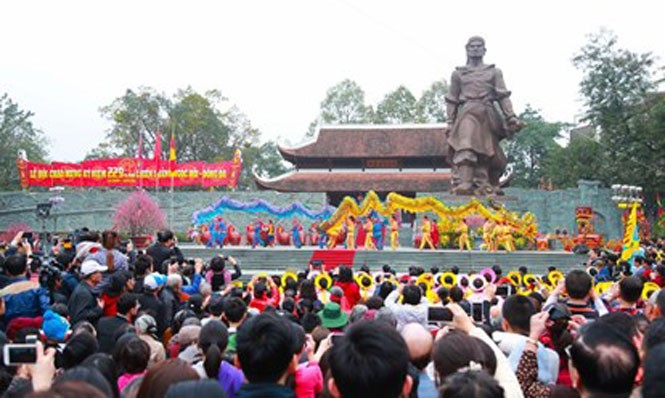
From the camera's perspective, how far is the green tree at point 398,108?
4775 centimetres

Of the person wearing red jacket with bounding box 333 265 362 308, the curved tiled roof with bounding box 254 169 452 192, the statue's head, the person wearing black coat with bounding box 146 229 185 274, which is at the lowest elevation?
the person wearing red jacket with bounding box 333 265 362 308

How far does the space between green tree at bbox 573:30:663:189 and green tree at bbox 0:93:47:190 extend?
1303 inches

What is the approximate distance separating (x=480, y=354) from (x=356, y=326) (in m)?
0.59

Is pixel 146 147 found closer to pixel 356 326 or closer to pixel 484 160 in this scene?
pixel 484 160

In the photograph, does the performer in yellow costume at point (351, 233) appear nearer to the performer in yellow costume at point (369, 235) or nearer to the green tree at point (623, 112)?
the performer in yellow costume at point (369, 235)

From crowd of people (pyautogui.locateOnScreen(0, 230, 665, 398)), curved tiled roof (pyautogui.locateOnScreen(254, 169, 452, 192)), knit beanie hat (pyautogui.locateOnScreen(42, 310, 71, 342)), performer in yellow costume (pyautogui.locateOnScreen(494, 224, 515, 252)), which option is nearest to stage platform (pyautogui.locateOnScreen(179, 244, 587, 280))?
performer in yellow costume (pyautogui.locateOnScreen(494, 224, 515, 252))

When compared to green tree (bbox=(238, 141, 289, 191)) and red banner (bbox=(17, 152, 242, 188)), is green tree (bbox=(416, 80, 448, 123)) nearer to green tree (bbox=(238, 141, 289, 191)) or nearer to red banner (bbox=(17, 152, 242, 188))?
green tree (bbox=(238, 141, 289, 191))

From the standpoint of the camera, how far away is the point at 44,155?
53406mm

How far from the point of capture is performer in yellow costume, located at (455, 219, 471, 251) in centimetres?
1955

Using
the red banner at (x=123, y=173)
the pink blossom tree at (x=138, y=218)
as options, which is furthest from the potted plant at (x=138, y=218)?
the red banner at (x=123, y=173)

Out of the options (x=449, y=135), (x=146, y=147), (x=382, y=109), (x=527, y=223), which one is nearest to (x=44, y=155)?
(x=146, y=147)

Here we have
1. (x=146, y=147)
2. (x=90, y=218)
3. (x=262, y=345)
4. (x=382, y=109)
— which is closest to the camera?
(x=262, y=345)

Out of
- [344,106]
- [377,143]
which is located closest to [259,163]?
[344,106]

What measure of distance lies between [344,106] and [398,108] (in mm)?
4183
